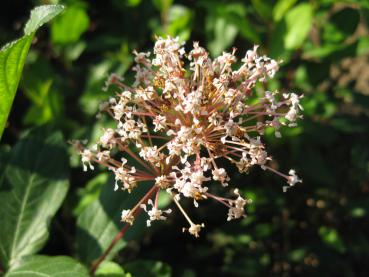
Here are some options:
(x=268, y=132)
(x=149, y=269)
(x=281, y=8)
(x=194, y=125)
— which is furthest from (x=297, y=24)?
(x=149, y=269)

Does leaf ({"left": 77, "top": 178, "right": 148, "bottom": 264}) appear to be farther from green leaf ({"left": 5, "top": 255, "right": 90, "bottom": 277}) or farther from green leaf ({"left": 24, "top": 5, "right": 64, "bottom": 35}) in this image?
green leaf ({"left": 24, "top": 5, "right": 64, "bottom": 35})

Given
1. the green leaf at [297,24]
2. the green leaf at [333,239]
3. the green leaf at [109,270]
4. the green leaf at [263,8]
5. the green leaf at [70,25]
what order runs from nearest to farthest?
the green leaf at [109,270]
the green leaf at [297,24]
the green leaf at [263,8]
the green leaf at [70,25]
the green leaf at [333,239]

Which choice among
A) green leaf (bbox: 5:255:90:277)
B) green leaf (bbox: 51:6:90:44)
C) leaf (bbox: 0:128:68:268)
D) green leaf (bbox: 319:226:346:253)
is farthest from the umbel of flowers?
green leaf (bbox: 319:226:346:253)

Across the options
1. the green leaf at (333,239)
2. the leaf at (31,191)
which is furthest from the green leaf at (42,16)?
the green leaf at (333,239)

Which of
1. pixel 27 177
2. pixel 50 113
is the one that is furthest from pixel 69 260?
pixel 50 113

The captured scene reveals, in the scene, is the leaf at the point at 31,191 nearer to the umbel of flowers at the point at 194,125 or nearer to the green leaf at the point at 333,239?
the umbel of flowers at the point at 194,125

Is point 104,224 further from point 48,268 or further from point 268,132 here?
point 268,132

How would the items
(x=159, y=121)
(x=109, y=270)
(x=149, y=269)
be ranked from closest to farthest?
(x=159, y=121) < (x=109, y=270) < (x=149, y=269)
